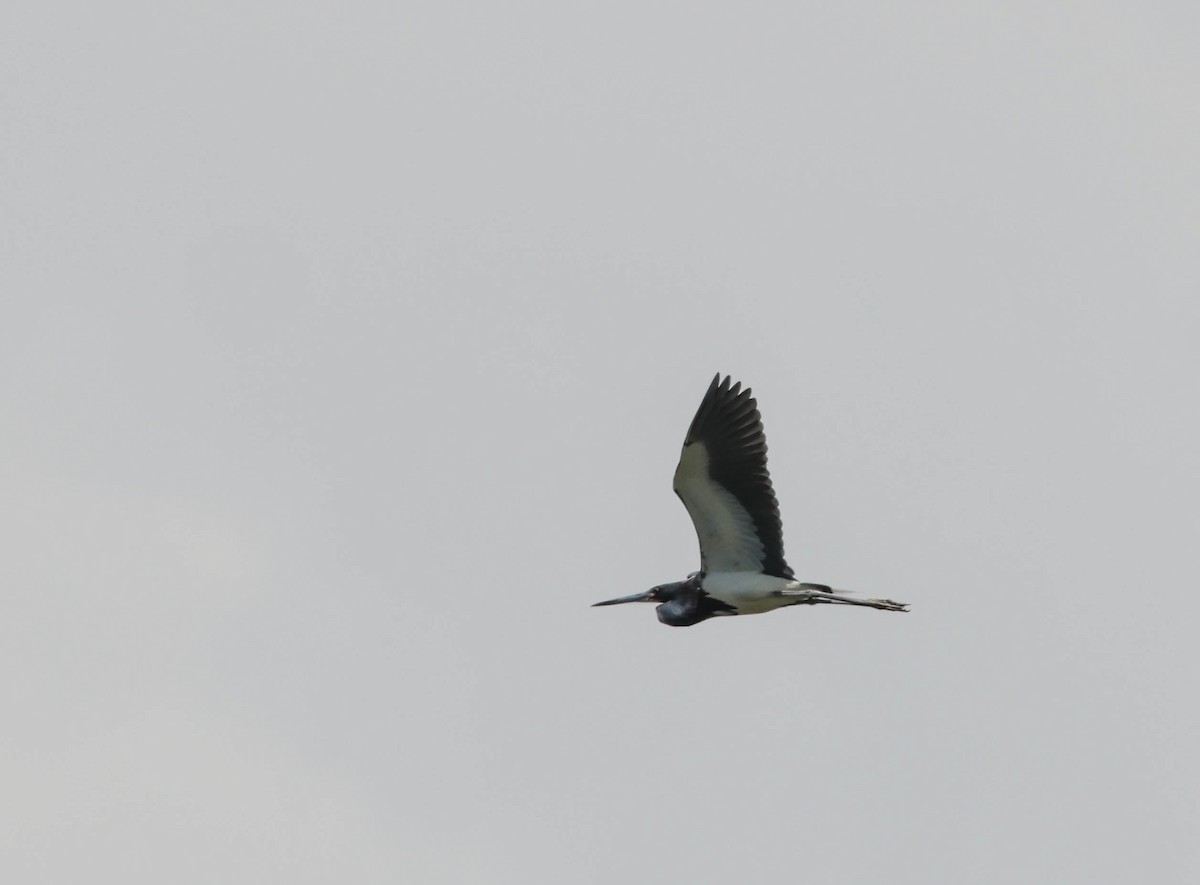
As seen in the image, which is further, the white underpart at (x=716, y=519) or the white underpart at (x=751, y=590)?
the white underpart at (x=716, y=519)

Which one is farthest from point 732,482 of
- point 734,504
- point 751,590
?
point 751,590

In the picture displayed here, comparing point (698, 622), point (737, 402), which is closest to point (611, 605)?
point (698, 622)

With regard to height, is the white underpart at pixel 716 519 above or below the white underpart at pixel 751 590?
above

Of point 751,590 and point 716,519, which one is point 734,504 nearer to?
point 716,519

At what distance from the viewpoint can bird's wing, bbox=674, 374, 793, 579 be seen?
83.1 feet

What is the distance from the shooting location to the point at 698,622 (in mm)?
26016

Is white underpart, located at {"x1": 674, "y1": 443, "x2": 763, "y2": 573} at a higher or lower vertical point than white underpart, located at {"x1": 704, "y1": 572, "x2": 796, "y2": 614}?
higher

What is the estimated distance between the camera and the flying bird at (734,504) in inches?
997

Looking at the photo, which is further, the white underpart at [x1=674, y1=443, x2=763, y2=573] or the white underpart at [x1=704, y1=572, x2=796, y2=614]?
the white underpart at [x1=674, y1=443, x2=763, y2=573]

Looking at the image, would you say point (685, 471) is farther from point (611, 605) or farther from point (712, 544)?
point (611, 605)

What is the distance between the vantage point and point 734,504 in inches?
1000

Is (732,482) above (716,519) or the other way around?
above

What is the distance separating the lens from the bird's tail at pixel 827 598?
24.9 meters

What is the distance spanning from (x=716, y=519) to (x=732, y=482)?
46 centimetres
